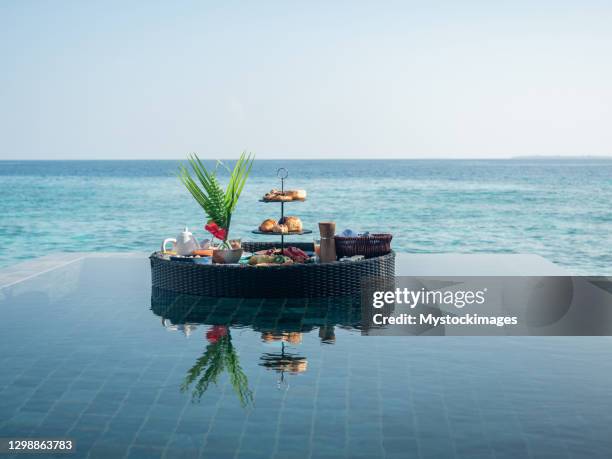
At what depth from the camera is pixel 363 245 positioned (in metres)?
8.76

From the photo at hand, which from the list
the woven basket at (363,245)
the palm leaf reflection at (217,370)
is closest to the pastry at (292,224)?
the woven basket at (363,245)

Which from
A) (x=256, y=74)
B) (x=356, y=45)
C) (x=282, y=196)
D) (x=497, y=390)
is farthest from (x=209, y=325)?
(x=256, y=74)

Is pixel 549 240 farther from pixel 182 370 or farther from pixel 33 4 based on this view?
pixel 33 4

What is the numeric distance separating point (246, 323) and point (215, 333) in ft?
1.43

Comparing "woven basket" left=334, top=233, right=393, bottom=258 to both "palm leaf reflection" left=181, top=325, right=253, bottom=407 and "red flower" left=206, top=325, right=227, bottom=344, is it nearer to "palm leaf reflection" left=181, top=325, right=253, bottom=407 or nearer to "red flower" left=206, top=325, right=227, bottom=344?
"red flower" left=206, top=325, right=227, bottom=344

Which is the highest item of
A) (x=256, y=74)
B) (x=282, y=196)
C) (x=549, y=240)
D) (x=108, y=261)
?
(x=256, y=74)

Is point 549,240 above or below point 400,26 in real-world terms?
below

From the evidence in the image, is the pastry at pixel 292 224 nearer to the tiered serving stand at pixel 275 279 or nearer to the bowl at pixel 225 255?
the tiered serving stand at pixel 275 279

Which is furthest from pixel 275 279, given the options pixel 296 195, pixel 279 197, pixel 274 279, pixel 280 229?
pixel 296 195

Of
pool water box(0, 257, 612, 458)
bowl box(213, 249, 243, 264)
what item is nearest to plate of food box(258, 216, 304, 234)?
bowl box(213, 249, 243, 264)

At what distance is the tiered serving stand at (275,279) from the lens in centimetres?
812

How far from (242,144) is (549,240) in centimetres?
3603

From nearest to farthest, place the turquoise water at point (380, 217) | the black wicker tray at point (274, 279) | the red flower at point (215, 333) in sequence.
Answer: the red flower at point (215, 333) → the black wicker tray at point (274, 279) → the turquoise water at point (380, 217)

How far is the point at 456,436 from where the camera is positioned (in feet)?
14.1
